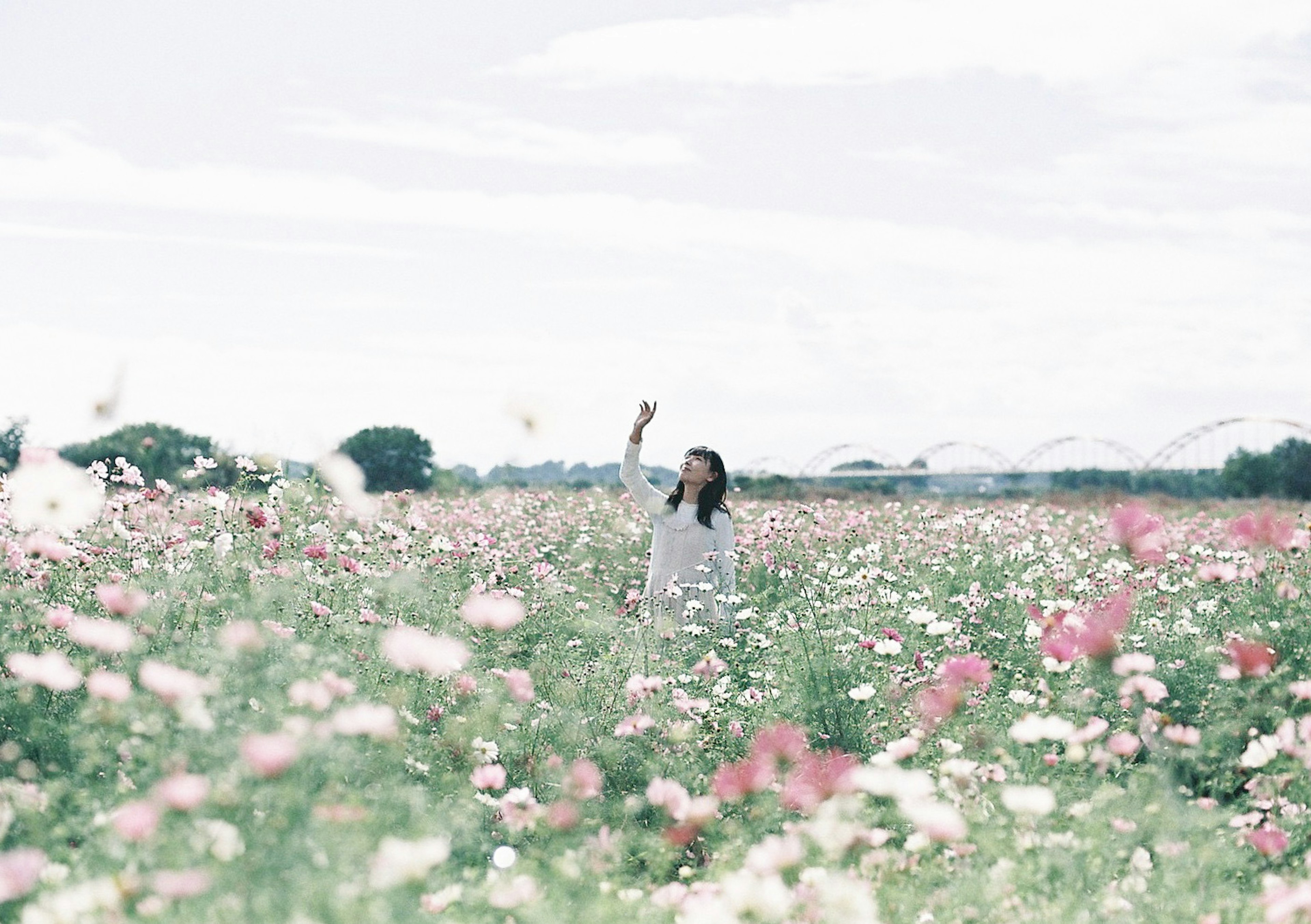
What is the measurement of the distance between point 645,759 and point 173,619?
1543mm

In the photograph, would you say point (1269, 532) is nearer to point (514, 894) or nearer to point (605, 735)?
point (605, 735)

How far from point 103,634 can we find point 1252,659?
3.13 m

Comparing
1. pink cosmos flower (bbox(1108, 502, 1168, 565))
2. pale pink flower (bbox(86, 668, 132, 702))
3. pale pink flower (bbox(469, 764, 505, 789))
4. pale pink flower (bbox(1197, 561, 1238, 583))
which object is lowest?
pale pink flower (bbox(469, 764, 505, 789))

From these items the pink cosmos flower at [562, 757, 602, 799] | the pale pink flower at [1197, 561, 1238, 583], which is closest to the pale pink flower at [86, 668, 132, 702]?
the pink cosmos flower at [562, 757, 602, 799]

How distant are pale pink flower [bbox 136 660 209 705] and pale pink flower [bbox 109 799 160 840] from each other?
0.76ft

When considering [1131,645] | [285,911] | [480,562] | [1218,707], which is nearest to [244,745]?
[285,911]

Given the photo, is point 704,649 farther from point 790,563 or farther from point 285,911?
point 285,911

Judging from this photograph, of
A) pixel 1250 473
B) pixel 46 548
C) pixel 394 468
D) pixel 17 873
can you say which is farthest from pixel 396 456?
pixel 1250 473

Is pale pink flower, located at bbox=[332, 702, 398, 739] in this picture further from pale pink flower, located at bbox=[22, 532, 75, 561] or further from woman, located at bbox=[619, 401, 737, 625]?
woman, located at bbox=[619, 401, 737, 625]

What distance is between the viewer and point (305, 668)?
136 inches

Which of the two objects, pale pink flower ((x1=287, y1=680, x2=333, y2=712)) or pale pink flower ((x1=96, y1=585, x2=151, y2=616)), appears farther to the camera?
pale pink flower ((x1=96, y1=585, x2=151, y2=616))

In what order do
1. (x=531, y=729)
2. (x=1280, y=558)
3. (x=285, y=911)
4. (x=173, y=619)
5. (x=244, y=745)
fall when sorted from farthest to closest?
(x=1280, y=558)
(x=531, y=729)
(x=173, y=619)
(x=244, y=745)
(x=285, y=911)

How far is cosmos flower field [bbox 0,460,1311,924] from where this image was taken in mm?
2648

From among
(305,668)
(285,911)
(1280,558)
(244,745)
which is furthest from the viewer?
(1280,558)
